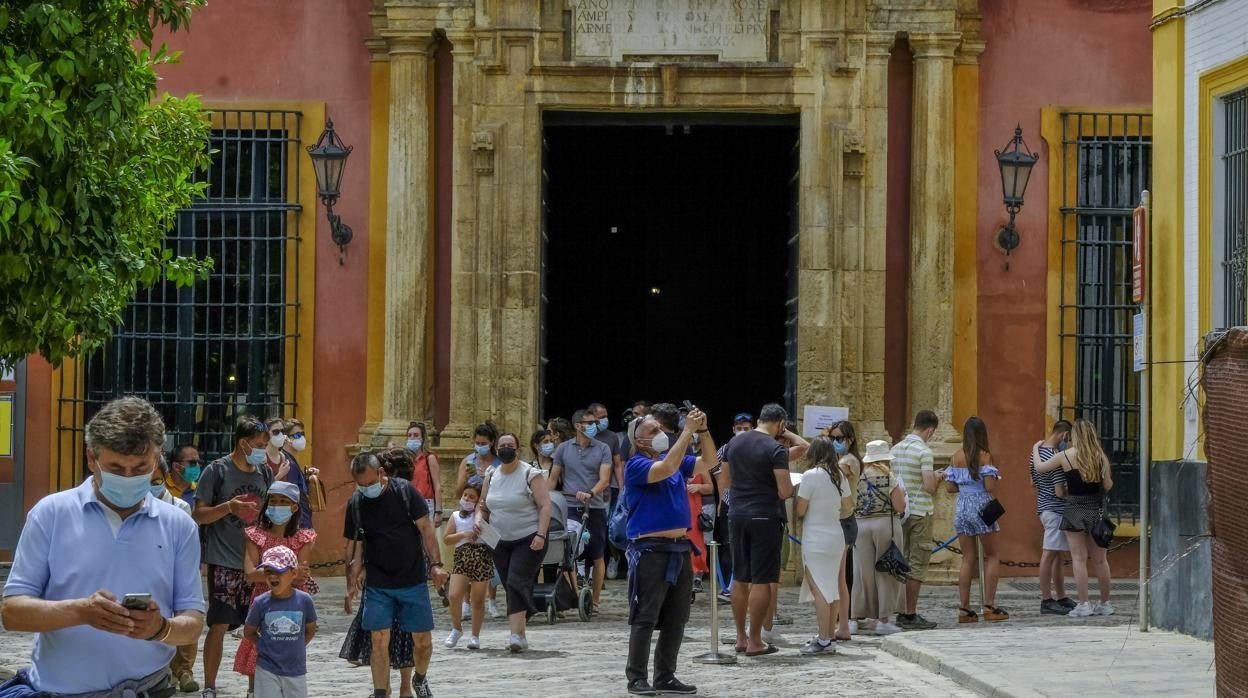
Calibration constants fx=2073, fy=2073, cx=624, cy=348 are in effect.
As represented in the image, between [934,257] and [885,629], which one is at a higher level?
[934,257]

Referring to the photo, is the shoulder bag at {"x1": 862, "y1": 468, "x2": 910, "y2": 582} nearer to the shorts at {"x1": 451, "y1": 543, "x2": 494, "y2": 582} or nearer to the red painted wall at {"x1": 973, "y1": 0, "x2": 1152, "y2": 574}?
the shorts at {"x1": 451, "y1": 543, "x2": 494, "y2": 582}

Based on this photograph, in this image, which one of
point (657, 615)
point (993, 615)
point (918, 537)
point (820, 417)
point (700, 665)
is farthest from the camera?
point (820, 417)

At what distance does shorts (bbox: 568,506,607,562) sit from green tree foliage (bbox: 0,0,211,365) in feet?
14.4

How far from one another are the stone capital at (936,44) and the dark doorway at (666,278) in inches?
271

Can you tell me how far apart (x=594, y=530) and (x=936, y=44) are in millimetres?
6111

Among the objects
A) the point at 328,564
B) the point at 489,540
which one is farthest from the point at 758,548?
the point at 328,564

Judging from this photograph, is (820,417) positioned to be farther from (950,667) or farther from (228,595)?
(228,595)

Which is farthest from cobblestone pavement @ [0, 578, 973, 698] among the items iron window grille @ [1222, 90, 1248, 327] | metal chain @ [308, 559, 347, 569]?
metal chain @ [308, 559, 347, 569]

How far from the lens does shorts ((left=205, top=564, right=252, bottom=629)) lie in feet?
38.2

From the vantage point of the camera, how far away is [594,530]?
16.2 metres

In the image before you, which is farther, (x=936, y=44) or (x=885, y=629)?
(x=936, y=44)

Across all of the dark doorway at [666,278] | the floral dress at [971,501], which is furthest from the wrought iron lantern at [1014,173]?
the dark doorway at [666,278]

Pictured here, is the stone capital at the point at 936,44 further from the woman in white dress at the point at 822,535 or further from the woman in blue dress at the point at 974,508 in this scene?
the woman in white dress at the point at 822,535

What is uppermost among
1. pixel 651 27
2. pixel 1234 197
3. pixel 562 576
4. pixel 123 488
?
pixel 651 27
